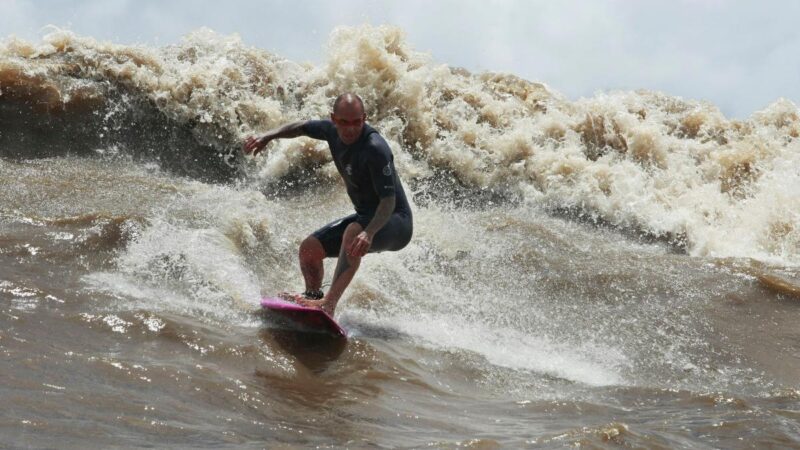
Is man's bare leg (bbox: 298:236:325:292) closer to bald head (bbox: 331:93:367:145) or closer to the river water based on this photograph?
the river water

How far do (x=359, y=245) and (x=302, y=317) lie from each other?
2.07 ft

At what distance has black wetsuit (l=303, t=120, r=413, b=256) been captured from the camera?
5.33 m

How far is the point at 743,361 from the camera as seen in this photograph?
6.29m

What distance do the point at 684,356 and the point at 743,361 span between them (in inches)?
16.8

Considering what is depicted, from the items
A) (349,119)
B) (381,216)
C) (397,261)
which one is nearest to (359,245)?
→ (381,216)

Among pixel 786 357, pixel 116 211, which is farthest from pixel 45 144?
pixel 786 357

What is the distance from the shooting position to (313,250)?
225 inches

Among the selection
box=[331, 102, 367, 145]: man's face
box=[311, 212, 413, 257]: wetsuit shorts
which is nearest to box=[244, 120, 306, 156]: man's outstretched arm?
box=[331, 102, 367, 145]: man's face

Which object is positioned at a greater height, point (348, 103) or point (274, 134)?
point (274, 134)

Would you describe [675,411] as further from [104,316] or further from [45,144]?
[45,144]

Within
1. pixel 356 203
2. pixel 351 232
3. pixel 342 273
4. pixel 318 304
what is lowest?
pixel 318 304

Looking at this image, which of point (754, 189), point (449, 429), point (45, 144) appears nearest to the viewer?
point (449, 429)

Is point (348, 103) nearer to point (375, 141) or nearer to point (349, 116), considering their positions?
point (349, 116)

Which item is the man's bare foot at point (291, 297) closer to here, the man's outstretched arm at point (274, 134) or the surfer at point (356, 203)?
the surfer at point (356, 203)
